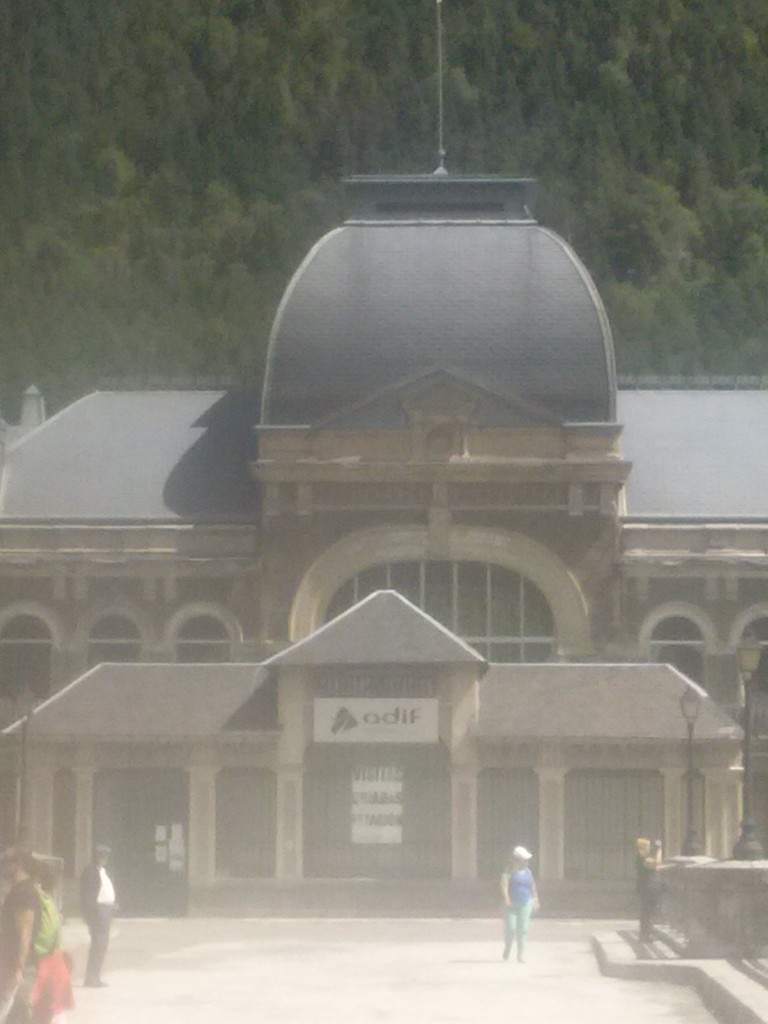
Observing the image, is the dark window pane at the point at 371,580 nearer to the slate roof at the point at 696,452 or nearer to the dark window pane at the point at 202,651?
the dark window pane at the point at 202,651

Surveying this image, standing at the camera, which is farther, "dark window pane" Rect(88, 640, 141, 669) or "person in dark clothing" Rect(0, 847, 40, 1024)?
"dark window pane" Rect(88, 640, 141, 669)

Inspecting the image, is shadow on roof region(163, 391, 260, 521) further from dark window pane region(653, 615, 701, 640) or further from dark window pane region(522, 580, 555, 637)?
dark window pane region(653, 615, 701, 640)

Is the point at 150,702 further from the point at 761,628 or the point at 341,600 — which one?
the point at 761,628

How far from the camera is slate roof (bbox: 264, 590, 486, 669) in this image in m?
63.2

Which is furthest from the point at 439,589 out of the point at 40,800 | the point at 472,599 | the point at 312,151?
the point at 312,151

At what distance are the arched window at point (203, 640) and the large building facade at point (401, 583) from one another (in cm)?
7

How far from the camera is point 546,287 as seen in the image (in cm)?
6938

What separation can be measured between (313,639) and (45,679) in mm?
8405

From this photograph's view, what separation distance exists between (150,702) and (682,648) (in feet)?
39.8

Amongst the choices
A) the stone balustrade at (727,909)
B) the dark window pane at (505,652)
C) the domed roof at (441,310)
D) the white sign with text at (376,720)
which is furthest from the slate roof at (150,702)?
the stone balustrade at (727,909)

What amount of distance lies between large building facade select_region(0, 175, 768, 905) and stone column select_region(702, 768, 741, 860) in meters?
0.06

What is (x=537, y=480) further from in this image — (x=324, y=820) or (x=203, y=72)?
(x=203, y=72)

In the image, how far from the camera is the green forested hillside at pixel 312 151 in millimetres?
111375

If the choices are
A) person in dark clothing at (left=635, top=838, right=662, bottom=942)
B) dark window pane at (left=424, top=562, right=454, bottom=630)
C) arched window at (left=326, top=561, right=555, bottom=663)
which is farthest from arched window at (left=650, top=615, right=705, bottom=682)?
person in dark clothing at (left=635, top=838, right=662, bottom=942)
